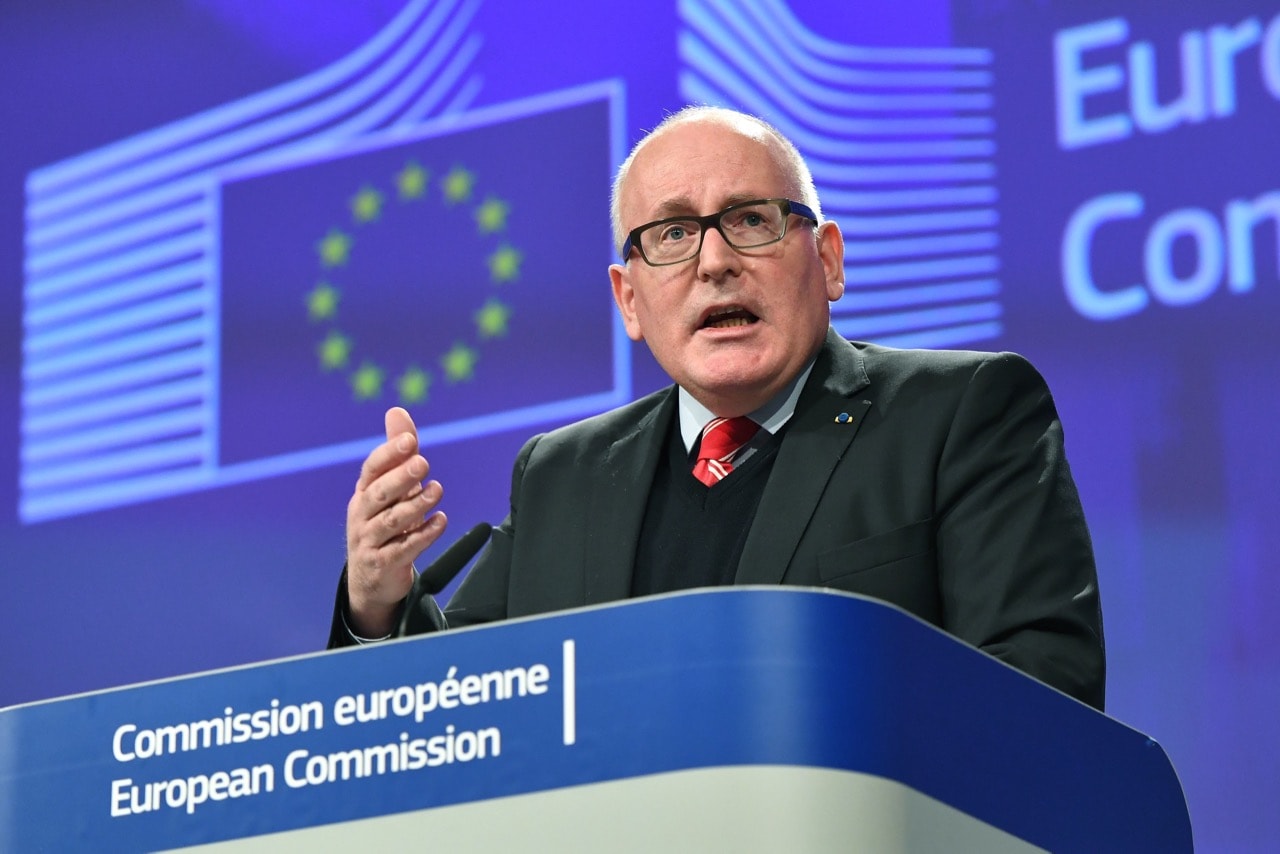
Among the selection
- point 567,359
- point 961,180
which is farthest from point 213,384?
point 961,180

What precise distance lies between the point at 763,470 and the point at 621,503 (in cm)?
19

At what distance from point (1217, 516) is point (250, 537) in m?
2.00

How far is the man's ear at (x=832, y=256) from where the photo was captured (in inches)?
93.3

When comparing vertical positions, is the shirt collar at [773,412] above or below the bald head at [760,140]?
below

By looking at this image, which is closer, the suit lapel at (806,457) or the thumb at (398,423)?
Answer: the thumb at (398,423)

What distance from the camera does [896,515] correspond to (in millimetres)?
2025

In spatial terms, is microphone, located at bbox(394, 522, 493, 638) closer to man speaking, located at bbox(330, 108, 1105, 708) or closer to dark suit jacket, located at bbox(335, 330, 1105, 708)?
man speaking, located at bbox(330, 108, 1105, 708)

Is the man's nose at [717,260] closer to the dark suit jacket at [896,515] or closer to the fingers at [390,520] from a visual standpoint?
the dark suit jacket at [896,515]

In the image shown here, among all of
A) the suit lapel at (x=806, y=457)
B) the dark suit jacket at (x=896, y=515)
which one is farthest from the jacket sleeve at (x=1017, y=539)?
the suit lapel at (x=806, y=457)

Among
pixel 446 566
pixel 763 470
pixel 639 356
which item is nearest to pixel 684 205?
pixel 763 470

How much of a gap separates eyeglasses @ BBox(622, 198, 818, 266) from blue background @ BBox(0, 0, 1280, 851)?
45.6 inches

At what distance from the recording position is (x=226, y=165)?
407cm

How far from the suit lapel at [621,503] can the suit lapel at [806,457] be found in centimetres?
17

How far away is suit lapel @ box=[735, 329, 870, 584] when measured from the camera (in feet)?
6.55
